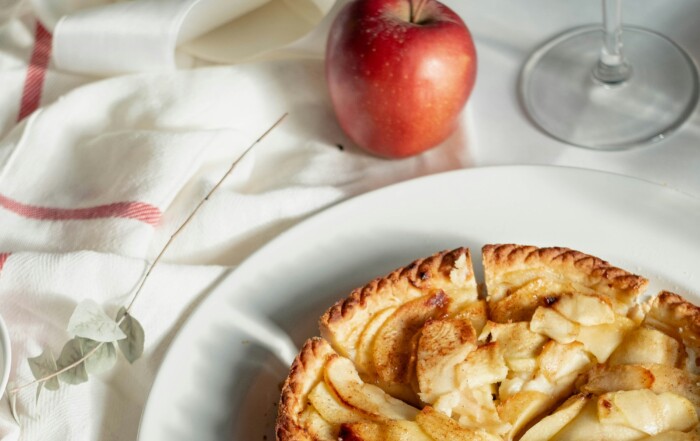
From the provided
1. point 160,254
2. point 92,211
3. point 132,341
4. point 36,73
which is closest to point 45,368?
point 132,341

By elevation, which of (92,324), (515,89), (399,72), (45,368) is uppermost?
(399,72)

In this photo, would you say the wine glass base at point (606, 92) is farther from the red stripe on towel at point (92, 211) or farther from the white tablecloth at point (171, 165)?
the red stripe on towel at point (92, 211)

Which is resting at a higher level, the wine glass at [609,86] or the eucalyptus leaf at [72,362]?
the wine glass at [609,86]

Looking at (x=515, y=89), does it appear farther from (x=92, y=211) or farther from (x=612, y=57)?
(x=92, y=211)

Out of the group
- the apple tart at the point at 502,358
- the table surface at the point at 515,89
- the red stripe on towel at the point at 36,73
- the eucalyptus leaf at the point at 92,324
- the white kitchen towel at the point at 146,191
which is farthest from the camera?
the red stripe on towel at the point at 36,73

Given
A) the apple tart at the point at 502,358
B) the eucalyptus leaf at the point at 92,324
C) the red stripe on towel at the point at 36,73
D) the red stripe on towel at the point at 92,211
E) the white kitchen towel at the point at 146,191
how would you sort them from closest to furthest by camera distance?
the apple tart at the point at 502,358, the eucalyptus leaf at the point at 92,324, the white kitchen towel at the point at 146,191, the red stripe on towel at the point at 92,211, the red stripe on towel at the point at 36,73

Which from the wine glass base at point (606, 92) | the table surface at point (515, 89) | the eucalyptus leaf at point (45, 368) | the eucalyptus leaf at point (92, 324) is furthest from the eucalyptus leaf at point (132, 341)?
the wine glass base at point (606, 92)

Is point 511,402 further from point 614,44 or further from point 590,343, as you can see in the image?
point 614,44
